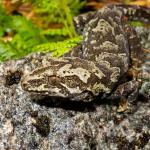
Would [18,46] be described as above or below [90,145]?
above

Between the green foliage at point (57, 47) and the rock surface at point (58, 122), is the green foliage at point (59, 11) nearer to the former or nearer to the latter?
the green foliage at point (57, 47)

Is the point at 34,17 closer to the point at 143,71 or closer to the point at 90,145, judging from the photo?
the point at 143,71

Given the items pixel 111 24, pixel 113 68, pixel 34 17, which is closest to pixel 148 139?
pixel 113 68

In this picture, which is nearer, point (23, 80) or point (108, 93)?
point (23, 80)

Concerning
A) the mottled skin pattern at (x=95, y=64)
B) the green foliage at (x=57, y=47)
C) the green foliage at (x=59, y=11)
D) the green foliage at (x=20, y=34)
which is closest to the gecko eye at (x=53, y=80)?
the mottled skin pattern at (x=95, y=64)

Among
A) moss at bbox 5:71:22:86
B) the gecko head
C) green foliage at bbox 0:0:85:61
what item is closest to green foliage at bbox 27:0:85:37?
green foliage at bbox 0:0:85:61

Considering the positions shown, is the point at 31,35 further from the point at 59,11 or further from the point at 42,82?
the point at 42,82

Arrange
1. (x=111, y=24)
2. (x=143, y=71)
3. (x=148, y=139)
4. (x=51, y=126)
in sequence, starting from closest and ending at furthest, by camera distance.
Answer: (x=51, y=126), (x=148, y=139), (x=143, y=71), (x=111, y=24)
